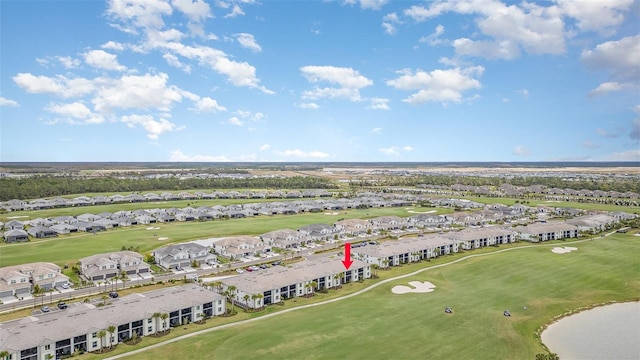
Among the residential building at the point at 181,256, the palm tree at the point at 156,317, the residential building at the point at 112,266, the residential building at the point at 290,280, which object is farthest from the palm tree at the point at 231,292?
the residential building at the point at 112,266

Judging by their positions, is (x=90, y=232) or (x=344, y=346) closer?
(x=344, y=346)

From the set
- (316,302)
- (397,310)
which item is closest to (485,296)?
(397,310)

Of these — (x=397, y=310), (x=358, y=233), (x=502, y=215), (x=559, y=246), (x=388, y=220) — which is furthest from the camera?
(x=502, y=215)

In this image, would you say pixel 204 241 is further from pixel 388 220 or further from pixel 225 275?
pixel 388 220

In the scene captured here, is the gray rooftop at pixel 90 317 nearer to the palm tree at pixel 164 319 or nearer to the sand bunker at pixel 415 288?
the palm tree at pixel 164 319

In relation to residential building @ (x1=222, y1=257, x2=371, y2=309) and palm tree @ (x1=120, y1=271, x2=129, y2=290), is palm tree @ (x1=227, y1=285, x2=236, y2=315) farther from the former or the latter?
palm tree @ (x1=120, y1=271, x2=129, y2=290)
